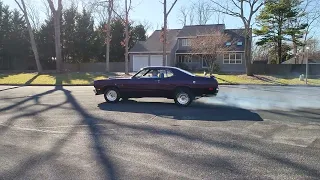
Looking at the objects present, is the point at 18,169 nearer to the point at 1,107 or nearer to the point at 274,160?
the point at 274,160

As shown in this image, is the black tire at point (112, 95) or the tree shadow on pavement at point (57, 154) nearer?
the tree shadow on pavement at point (57, 154)

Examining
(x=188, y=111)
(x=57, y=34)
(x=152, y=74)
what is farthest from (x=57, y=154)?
(x=57, y=34)

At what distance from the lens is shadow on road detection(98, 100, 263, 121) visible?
9.53 m

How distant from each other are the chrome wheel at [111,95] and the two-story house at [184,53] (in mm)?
31282

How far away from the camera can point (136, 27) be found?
58.4m

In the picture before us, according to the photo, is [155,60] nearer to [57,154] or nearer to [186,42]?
[186,42]

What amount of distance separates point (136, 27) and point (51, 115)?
164ft

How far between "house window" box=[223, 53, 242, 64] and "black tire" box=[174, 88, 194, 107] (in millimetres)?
33051

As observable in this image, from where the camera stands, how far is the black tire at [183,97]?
11.9m

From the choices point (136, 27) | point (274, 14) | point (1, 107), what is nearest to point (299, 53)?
point (274, 14)

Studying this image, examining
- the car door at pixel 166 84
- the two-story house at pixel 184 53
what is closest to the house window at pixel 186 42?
the two-story house at pixel 184 53

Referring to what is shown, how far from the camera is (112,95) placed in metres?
12.7

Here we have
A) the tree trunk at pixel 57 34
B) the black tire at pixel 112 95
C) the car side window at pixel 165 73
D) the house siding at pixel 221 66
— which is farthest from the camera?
the house siding at pixel 221 66

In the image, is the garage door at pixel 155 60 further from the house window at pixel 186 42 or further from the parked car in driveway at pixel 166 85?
the parked car in driveway at pixel 166 85
